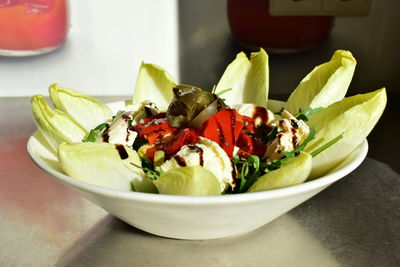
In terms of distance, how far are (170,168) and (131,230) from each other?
0.17m

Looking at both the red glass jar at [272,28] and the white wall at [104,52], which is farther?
the white wall at [104,52]

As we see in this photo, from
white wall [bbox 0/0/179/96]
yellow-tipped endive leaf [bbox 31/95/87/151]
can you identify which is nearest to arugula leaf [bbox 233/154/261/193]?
yellow-tipped endive leaf [bbox 31/95/87/151]

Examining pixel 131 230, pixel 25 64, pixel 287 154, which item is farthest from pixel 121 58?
pixel 287 154

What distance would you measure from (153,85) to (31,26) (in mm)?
450

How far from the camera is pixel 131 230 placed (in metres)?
0.72

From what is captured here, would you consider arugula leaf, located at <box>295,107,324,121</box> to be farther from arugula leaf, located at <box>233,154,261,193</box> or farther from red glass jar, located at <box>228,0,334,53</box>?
red glass jar, located at <box>228,0,334,53</box>

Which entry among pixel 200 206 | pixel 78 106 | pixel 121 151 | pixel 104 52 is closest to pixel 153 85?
pixel 78 106

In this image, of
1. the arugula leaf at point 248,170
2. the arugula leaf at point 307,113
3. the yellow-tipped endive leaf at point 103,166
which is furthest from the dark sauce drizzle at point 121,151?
the arugula leaf at point 307,113

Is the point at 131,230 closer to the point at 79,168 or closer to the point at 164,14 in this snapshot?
the point at 79,168

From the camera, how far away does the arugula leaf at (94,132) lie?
0.70 metres

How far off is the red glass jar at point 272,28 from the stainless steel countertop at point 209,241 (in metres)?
0.45

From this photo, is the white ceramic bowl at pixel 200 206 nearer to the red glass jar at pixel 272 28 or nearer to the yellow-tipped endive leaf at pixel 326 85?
the yellow-tipped endive leaf at pixel 326 85

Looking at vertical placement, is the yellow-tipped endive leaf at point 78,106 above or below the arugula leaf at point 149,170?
above

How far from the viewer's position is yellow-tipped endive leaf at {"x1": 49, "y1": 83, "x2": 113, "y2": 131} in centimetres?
76
